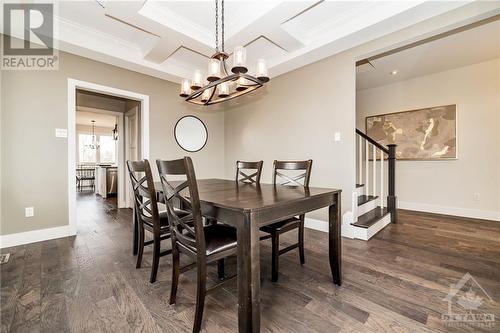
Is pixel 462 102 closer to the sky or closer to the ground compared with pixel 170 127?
A: closer to the sky

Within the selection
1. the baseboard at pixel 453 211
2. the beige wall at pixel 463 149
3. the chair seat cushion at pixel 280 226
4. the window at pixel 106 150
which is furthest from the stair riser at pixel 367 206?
the window at pixel 106 150

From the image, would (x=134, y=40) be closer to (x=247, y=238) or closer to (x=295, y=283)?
(x=247, y=238)

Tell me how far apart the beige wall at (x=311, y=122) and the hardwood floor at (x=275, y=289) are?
103 cm

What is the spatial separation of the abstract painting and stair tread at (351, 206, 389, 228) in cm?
158

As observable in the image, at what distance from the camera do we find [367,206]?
10.9ft

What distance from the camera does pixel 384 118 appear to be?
4.55 m

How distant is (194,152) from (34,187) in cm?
235

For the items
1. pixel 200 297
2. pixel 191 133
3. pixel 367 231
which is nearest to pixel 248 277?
pixel 200 297

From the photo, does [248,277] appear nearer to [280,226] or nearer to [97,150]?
[280,226]

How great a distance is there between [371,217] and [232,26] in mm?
3240

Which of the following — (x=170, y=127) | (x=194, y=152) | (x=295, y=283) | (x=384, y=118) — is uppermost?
(x=384, y=118)

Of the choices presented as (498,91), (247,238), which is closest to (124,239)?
(247,238)

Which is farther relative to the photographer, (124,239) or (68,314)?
(124,239)

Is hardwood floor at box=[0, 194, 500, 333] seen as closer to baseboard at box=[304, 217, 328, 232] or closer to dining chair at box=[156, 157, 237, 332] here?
dining chair at box=[156, 157, 237, 332]
